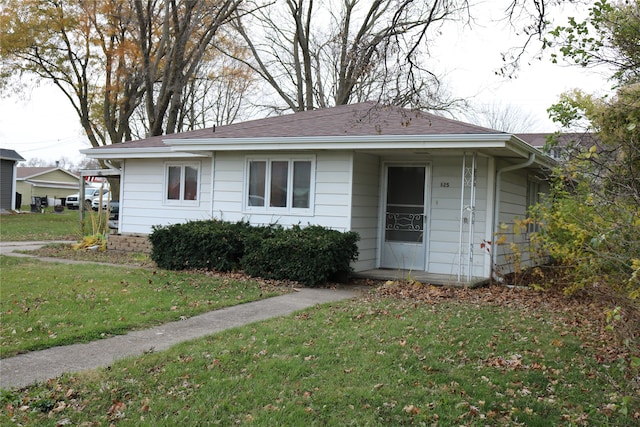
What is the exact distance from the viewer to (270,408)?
4.55 meters

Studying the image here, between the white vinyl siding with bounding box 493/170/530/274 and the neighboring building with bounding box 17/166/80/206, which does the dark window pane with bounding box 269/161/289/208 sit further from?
the neighboring building with bounding box 17/166/80/206

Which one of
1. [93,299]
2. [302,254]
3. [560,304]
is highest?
[302,254]

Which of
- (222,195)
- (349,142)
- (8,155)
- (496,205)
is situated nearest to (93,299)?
(222,195)

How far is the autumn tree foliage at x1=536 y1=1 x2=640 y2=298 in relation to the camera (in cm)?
526

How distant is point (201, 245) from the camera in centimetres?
1166

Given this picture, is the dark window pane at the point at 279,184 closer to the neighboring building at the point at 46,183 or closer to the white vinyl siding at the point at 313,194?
Result: the white vinyl siding at the point at 313,194

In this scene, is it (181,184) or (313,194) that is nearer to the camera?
(313,194)

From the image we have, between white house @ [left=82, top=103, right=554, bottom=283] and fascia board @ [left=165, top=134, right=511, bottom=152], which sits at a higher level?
fascia board @ [left=165, top=134, right=511, bottom=152]

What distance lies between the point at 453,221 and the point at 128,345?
7167 mm

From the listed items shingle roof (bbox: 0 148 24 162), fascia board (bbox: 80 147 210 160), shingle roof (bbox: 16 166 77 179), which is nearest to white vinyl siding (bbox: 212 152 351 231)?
fascia board (bbox: 80 147 210 160)

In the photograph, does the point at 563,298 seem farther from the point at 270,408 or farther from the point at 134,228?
the point at 134,228

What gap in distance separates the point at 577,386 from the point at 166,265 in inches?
343

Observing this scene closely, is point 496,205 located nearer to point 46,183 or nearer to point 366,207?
point 366,207

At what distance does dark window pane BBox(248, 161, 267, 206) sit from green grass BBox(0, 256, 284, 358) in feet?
6.98
